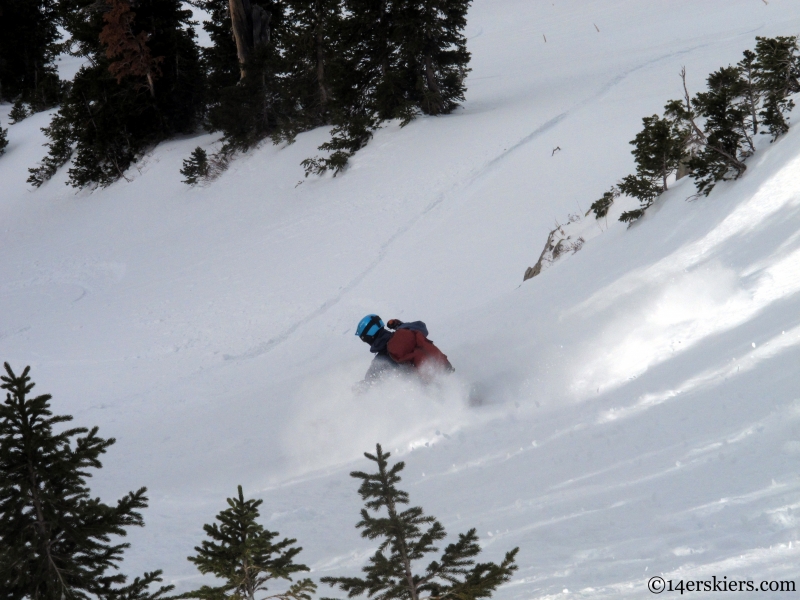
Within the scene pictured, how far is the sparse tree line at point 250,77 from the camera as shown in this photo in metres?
19.6

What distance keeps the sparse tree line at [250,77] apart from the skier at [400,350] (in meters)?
13.0

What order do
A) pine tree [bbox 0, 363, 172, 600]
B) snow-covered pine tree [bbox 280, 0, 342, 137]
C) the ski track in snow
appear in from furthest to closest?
snow-covered pine tree [bbox 280, 0, 342, 137], the ski track in snow, pine tree [bbox 0, 363, 172, 600]

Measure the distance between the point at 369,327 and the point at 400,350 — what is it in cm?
42

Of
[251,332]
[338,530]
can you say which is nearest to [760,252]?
[338,530]

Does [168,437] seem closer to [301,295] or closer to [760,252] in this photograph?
[301,295]

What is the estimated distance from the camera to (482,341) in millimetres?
8055

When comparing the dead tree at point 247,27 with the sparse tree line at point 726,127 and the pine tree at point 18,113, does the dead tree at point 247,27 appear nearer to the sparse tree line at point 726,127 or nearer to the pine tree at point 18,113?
the pine tree at point 18,113

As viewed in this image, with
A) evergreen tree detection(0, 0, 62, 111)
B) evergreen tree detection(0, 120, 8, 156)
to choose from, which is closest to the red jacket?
evergreen tree detection(0, 120, 8, 156)

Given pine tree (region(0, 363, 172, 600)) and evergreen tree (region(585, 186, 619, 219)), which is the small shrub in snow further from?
pine tree (region(0, 363, 172, 600))

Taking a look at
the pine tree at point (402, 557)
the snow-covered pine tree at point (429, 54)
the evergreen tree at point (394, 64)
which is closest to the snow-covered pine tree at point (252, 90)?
the evergreen tree at point (394, 64)

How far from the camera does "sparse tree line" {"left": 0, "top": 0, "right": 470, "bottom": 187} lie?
19.6m

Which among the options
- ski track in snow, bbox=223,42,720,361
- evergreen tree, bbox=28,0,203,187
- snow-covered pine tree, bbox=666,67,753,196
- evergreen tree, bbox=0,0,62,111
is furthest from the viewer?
evergreen tree, bbox=0,0,62,111

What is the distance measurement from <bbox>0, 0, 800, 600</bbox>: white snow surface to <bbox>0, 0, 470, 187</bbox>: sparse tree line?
3.53 ft

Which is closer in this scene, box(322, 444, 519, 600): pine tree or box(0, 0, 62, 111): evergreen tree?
box(322, 444, 519, 600): pine tree
